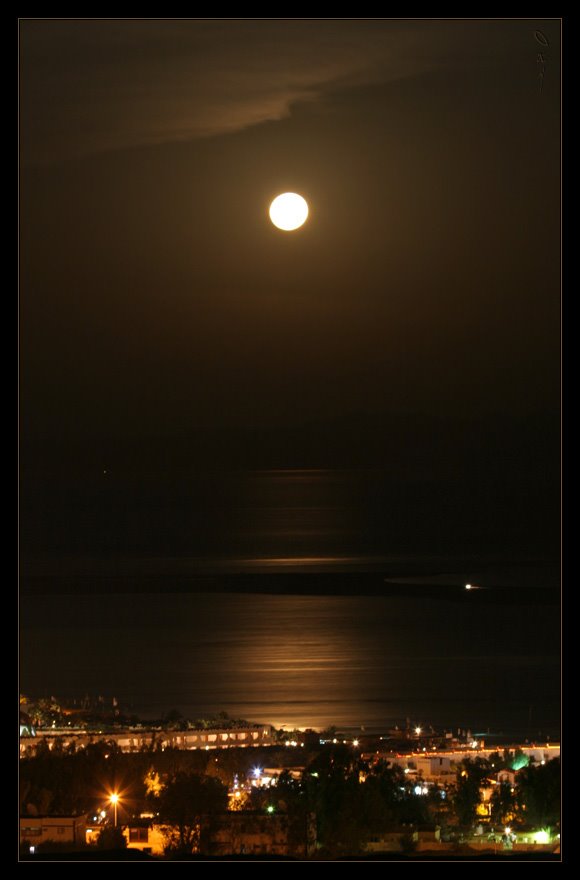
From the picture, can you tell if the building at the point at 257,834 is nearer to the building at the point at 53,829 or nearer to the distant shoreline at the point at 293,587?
the building at the point at 53,829

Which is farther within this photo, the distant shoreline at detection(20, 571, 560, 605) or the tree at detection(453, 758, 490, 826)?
the distant shoreline at detection(20, 571, 560, 605)

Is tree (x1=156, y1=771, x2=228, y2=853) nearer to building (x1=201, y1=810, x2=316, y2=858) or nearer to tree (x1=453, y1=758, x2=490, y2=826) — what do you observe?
building (x1=201, y1=810, x2=316, y2=858)

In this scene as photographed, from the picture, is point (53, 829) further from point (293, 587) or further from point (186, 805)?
point (293, 587)

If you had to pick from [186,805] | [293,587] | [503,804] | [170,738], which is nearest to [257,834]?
[186,805]

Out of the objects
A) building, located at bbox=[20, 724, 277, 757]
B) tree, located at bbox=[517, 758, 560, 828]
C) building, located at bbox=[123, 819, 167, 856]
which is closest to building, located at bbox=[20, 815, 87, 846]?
building, located at bbox=[123, 819, 167, 856]

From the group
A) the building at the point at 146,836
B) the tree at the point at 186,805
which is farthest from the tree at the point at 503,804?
the building at the point at 146,836
